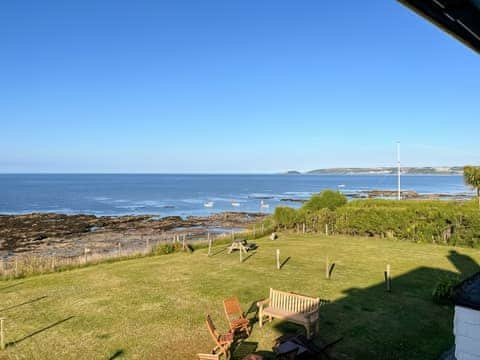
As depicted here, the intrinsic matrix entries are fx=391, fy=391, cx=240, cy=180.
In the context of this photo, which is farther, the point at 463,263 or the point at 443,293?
the point at 463,263

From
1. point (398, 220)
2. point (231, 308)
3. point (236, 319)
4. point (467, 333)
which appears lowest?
point (236, 319)

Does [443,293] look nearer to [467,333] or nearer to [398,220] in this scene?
[467,333]

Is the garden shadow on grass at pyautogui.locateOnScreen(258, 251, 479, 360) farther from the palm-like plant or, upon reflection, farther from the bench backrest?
the palm-like plant

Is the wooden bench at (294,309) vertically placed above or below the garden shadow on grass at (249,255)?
above

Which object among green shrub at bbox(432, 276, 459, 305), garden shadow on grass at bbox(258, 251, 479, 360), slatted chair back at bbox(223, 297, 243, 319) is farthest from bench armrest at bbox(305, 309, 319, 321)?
green shrub at bbox(432, 276, 459, 305)

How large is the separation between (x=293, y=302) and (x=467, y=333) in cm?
691

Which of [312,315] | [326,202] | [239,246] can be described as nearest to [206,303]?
[312,315]

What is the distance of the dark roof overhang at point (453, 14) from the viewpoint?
2596 mm

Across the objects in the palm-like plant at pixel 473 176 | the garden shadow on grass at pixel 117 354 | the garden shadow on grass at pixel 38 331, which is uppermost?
the palm-like plant at pixel 473 176

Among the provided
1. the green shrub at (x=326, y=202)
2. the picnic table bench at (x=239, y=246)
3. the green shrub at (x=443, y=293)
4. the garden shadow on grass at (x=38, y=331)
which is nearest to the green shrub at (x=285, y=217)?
the green shrub at (x=326, y=202)

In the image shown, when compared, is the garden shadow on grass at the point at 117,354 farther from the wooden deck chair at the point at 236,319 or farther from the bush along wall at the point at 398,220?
the bush along wall at the point at 398,220

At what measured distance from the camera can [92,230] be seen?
4316 cm

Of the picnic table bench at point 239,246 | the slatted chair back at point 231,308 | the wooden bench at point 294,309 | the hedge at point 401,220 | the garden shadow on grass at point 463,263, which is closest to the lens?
the wooden bench at point 294,309

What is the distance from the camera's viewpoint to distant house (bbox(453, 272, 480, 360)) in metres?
4.57
